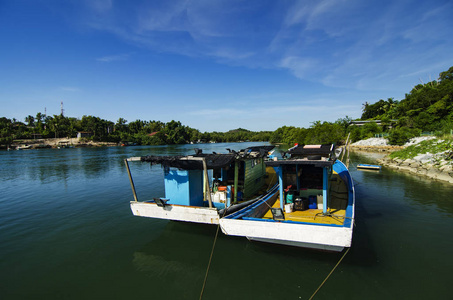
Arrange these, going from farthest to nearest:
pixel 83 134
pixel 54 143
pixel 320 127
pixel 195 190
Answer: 1. pixel 83 134
2. pixel 54 143
3. pixel 320 127
4. pixel 195 190

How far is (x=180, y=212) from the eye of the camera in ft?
25.4

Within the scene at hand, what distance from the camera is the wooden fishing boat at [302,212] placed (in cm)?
600

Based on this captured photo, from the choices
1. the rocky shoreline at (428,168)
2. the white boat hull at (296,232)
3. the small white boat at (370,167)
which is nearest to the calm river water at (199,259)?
the white boat hull at (296,232)

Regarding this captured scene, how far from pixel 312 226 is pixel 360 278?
7.50ft

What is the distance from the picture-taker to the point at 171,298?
226 inches

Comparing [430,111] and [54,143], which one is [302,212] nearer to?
[430,111]

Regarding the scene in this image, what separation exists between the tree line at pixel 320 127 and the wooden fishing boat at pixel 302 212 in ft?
43.5

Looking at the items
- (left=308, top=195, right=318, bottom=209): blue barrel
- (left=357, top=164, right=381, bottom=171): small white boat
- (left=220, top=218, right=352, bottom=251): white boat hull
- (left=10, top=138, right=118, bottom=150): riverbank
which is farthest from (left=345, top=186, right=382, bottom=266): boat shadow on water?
(left=10, top=138, right=118, bottom=150): riverbank

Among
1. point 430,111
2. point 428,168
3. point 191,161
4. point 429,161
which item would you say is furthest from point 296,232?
point 430,111

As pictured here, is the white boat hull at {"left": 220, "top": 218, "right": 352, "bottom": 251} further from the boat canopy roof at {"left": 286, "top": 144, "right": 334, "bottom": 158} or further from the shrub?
the shrub

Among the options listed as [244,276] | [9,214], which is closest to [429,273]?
[244,276]

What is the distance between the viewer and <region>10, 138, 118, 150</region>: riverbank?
84750 mm

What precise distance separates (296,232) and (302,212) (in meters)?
2.29

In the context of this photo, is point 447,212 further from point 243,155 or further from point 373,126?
point 373,126
